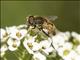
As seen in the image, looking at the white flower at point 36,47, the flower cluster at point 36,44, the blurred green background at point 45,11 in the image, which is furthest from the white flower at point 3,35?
the blurred green background at point 45,11

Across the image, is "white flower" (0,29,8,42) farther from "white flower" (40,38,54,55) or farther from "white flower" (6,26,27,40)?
"white flower" (40,38,54,55)

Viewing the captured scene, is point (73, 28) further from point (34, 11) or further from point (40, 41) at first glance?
point (40, 41)

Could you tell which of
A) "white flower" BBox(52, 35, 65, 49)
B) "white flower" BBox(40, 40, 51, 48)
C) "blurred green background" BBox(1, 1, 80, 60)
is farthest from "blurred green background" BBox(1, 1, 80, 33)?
"white flower" BBox(40, 40, 51, 48)

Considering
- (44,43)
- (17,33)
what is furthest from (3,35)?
(44,43)

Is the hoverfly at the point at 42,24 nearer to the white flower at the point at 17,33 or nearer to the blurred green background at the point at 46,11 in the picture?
the white flower at the point at 17,33

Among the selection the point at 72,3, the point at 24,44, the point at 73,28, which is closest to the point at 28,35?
the point at 24,44

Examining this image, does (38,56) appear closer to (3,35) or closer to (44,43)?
(44,43)
